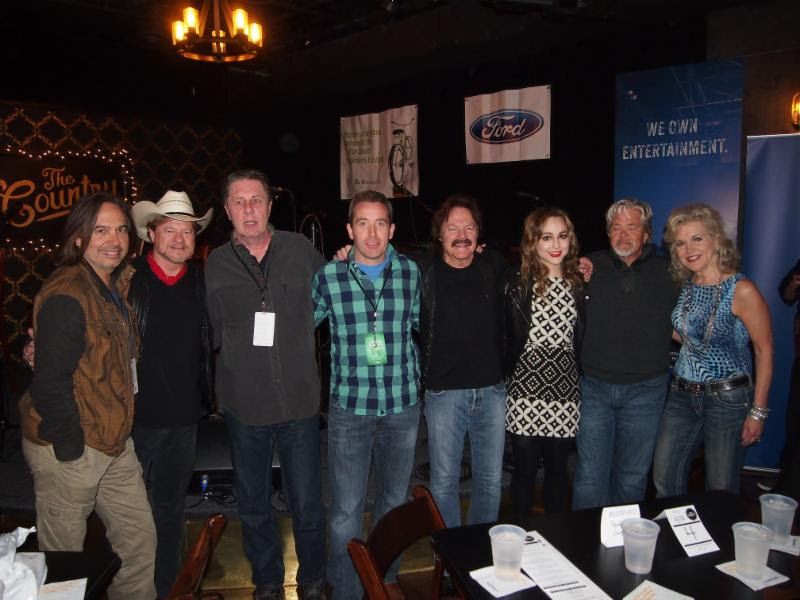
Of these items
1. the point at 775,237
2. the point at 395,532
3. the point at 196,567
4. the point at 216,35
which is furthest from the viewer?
the point at 216,35

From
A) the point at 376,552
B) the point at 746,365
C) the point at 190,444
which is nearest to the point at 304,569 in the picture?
the point at 190,444

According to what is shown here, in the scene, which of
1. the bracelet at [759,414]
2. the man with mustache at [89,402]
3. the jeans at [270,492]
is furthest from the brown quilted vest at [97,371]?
the bracelet at [759,414]

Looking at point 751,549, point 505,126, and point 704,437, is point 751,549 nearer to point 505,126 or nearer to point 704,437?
point 704,437

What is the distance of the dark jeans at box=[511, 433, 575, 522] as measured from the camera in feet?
8.27

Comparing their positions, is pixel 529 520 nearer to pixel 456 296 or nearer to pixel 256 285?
pixel 456 296

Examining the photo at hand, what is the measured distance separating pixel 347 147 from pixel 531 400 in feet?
19.4

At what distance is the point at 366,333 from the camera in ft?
7.59

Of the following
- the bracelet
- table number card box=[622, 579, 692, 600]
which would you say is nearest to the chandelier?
the bracelet

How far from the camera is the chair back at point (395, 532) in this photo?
4.71 feet

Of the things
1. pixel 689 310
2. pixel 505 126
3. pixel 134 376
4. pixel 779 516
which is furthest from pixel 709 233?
pixel 505 126

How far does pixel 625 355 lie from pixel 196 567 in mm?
1784

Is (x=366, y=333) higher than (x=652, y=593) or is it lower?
higher

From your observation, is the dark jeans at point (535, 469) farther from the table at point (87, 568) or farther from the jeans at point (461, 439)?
the table at point (87, 568)

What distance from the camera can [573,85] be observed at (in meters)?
5.41
